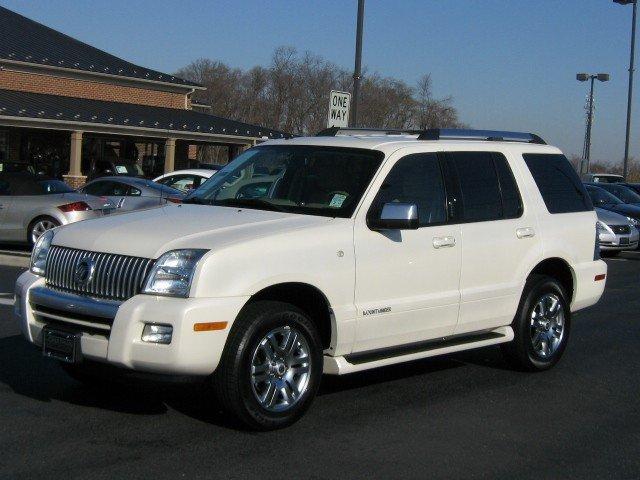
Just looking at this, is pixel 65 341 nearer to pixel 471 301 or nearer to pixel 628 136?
pixel 471 301

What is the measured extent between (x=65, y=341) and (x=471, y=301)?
10.1ft

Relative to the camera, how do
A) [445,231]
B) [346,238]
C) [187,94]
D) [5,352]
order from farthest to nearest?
[187,94] < [5,352] < [445,231] < [346,238]

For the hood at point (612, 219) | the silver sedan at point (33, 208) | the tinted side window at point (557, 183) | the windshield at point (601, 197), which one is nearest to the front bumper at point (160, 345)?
the tinted side window at point (557, 183)

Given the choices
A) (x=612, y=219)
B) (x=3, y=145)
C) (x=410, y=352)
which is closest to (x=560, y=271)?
(x=410, y=352)

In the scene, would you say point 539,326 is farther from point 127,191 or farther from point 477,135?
point 127,191

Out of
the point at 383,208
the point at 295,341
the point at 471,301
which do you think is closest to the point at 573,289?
the point at 471,301

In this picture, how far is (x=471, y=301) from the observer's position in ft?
24.5

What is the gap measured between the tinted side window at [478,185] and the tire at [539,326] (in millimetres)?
803

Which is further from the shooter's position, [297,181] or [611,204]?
[611,204]

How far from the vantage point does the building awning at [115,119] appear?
105ft

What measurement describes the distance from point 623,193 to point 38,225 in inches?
651

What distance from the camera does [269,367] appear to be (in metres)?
6.18

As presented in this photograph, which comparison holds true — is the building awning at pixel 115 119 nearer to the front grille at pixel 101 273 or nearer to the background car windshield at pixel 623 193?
the background car windshield at pixel 623 193

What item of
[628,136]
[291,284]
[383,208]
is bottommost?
[291,284]
